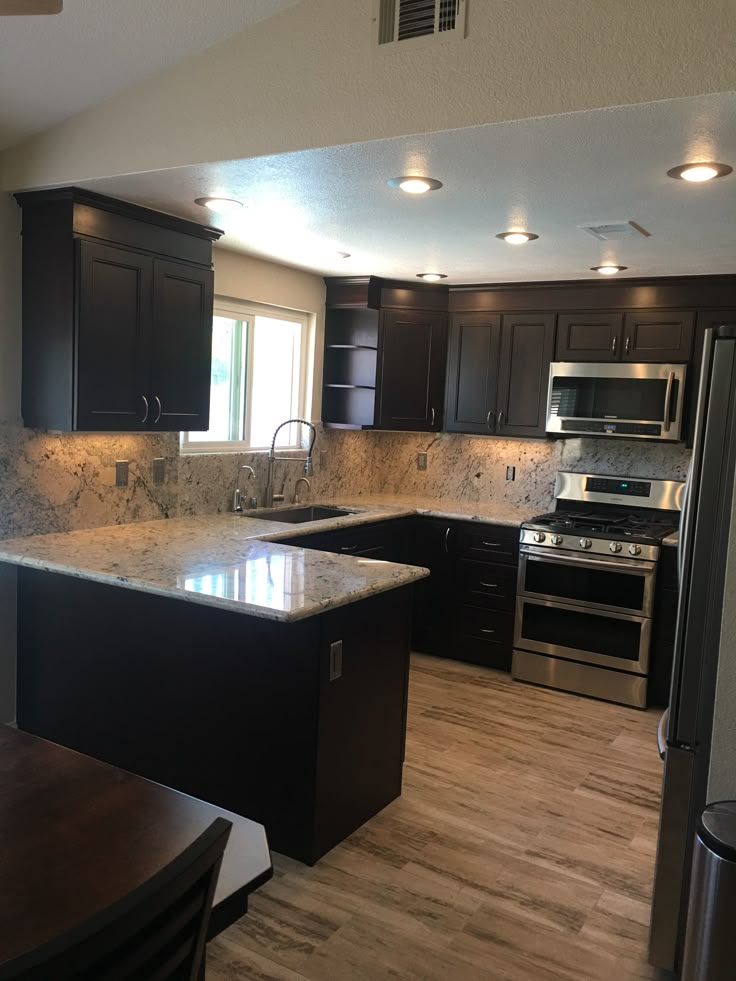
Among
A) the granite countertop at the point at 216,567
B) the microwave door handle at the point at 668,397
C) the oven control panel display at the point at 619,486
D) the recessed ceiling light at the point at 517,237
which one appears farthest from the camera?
the oven control panel display at the point at 619,486

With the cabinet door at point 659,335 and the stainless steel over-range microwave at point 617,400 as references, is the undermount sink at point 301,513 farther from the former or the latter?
the cabinet door at point 659,335

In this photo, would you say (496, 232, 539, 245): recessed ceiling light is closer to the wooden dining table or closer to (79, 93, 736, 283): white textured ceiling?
(79, 93, 736, 283): white textured ceiling

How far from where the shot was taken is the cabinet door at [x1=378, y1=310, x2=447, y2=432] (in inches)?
198

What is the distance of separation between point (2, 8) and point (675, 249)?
3.18m

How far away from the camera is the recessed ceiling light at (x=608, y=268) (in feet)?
13.5

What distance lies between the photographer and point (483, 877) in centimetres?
259

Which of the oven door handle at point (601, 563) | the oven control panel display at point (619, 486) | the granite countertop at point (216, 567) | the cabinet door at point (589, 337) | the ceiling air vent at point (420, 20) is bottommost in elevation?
the oven door handle at point (601, 563)

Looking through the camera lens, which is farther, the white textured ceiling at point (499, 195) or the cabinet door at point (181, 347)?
the cabinet door at point (181, 347)

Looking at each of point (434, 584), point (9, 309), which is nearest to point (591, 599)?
point (434, 584)

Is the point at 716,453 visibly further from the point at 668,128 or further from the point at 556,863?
the point at 556,863

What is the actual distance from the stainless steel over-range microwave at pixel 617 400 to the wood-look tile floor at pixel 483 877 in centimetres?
169

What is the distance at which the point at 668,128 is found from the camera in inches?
82.7

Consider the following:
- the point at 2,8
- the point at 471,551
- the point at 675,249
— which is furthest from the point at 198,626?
the point at 675,249

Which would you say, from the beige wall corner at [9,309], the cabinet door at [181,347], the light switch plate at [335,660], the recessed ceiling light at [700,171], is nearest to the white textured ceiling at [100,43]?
the beige wall corner at [9,309]
